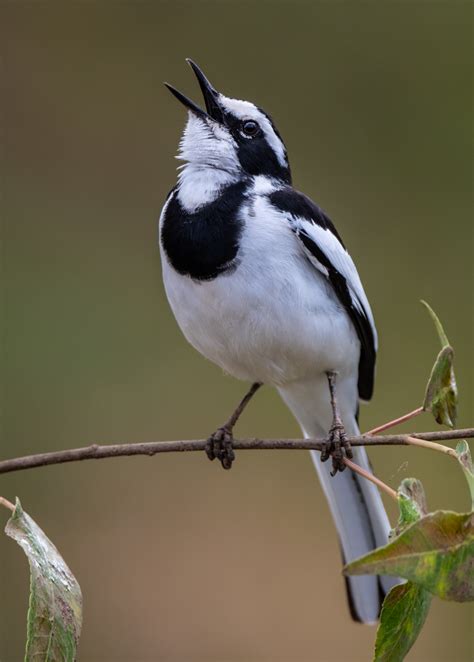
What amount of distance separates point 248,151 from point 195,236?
1.31ft

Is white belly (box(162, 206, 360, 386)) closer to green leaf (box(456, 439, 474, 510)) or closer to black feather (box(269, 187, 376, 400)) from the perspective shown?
black feather (box(269, 187, 376, 400))

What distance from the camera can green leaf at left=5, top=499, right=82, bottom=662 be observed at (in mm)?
1769

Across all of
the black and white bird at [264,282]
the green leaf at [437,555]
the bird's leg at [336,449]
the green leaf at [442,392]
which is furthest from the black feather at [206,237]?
the green leaf at [437,555]

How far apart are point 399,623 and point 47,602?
25.4 inches

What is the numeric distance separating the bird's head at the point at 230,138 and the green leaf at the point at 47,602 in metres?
1.40

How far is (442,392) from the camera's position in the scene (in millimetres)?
2213

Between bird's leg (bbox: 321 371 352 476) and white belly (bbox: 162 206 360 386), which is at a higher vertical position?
white belly (bbox: 162 206 360 386)

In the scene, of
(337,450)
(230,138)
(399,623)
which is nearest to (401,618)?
(399,623)

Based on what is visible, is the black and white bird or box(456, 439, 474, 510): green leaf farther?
the black and white bird

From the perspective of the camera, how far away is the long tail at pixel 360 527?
3.11m

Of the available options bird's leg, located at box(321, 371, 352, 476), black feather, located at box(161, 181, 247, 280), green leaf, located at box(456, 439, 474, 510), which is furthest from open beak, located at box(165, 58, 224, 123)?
green leaf, located at box(456, 439, 474, 510)

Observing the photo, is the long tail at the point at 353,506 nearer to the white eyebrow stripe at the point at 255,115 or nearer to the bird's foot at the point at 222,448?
the bird's foot at the point at 222,448

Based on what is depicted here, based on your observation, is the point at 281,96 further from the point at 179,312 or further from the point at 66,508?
the point at 179,312

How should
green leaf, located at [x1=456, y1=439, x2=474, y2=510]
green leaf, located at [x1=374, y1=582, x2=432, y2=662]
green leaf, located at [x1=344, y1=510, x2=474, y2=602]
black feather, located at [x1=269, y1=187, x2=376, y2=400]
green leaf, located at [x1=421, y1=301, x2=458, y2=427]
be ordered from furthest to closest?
black feather, located at [x1=269, y1=187, x2=376, y2=400] → green leaf, located at [x1=421, y1=301, x2=458, y2=427] → green leaf, located at [x1=456, y1=439, x2=474, y2=510] → green leaf, located at [x1=374, y1=582, x2=432, y2=662] → green leaf, located at [x1=344, y1=510, x2=474, y2=602]
